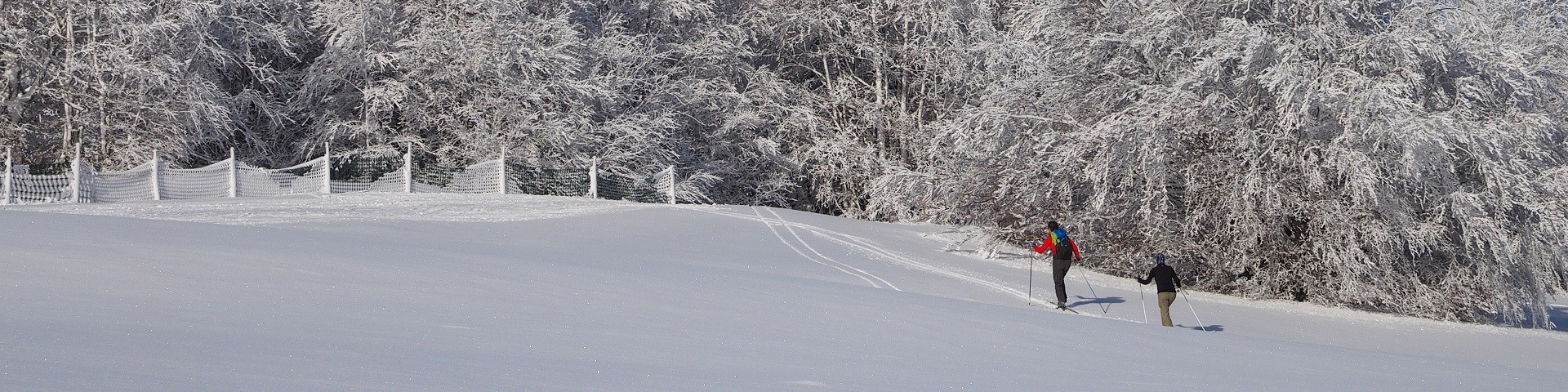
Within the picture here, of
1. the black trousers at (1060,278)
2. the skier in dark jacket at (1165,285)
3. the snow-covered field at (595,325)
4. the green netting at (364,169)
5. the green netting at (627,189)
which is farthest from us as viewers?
the green netting at (627,189)

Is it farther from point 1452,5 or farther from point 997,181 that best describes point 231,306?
point 1452,5

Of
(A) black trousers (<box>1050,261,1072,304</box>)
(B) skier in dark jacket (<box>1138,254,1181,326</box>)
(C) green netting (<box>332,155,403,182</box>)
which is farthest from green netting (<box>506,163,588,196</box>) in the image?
(B) skier in dark jacket (<box>1138,254,1181,326</box>)

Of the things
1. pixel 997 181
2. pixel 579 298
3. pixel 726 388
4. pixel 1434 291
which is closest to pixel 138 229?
pixel 579 298

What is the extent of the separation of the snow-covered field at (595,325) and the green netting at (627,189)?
39.4 feet

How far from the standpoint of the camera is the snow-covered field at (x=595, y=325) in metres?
7.22

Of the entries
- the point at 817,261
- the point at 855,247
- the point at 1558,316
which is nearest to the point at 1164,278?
the point at 817,261

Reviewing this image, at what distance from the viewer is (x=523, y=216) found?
79.2 feet

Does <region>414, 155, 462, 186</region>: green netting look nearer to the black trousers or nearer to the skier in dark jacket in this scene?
the black trousers

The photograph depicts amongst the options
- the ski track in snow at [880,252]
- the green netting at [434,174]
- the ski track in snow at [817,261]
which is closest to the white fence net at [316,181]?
the green netting at [434,174]

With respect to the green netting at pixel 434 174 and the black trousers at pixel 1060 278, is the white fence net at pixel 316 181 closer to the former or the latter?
the green netting at pixel 434 174

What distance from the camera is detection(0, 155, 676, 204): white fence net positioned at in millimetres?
24312

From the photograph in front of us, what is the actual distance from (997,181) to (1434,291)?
23.7ft

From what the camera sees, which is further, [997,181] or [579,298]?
[997,181]

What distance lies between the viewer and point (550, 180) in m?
33.0
